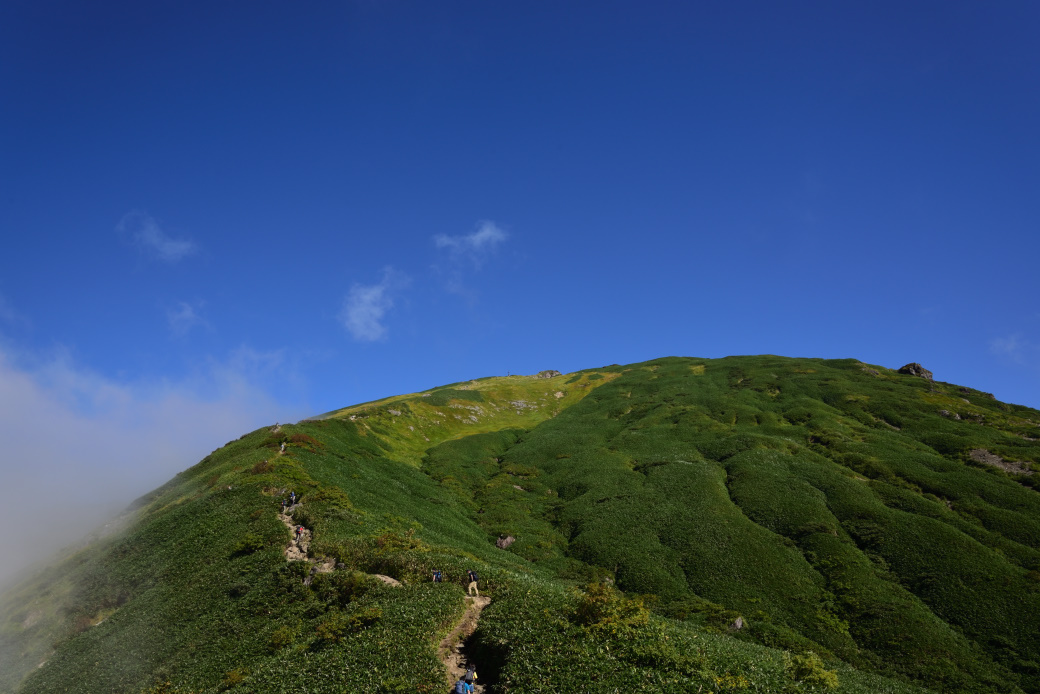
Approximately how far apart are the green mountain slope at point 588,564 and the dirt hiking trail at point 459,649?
1.78 feet

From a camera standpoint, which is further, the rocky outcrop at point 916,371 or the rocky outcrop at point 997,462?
the rocky outcrop at point 916,371

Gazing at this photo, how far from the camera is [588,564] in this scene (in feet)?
211

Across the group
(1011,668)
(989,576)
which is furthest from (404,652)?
(989,576)

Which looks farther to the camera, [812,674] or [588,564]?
[588,564]

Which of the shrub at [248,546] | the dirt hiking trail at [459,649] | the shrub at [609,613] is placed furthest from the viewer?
the shrub at [248,546]

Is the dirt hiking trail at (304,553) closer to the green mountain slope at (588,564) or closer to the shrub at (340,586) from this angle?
the green mountain slope at (588,564)

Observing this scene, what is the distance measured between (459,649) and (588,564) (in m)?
37.6

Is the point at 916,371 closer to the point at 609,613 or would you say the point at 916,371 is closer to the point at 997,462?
the point at 997,462

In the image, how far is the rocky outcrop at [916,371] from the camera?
14075cm

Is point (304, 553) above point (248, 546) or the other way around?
above

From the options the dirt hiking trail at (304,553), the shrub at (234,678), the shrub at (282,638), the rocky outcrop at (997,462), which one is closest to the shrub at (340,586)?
the dirt hiking trail at (304,553)

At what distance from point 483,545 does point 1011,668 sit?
51362 millimetres

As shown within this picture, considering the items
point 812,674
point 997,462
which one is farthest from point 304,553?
point 997,462

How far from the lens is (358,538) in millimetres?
44750
